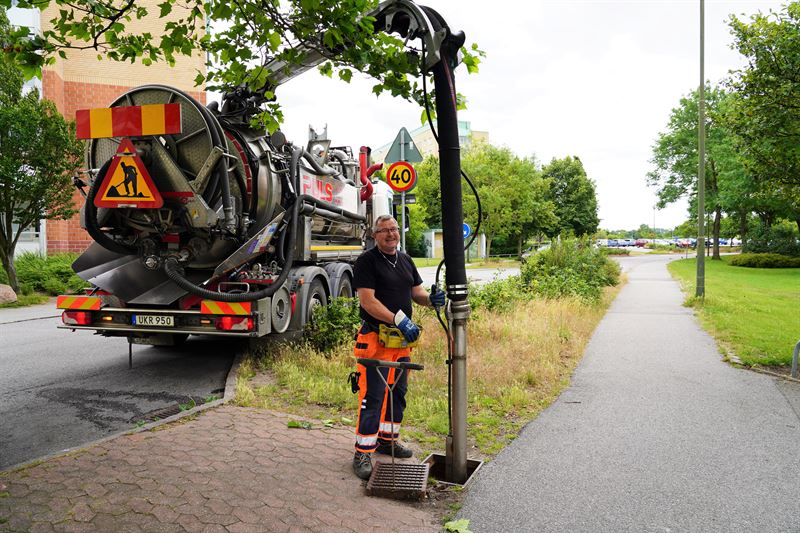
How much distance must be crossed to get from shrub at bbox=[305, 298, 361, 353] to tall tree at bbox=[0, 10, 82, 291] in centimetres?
1067

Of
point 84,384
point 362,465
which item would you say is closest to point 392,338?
point 362,465

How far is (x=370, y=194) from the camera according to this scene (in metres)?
11.0

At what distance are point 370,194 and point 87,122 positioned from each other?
547cm

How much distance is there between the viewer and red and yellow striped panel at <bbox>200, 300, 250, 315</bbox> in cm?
663

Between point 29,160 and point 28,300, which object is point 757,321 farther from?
point 29,160

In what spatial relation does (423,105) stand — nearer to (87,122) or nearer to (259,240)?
(259,240)

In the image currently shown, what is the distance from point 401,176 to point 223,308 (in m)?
3.88

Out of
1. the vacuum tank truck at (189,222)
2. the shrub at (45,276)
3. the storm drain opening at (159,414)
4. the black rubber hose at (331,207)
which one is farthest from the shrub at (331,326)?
the shrub at (45,276)

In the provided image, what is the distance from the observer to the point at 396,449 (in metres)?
4.46

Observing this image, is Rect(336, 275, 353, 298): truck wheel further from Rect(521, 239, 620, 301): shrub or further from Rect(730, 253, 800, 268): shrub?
Rect(730, 253, 800, 268): shrub

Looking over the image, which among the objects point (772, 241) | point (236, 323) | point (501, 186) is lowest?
point (236, 323)

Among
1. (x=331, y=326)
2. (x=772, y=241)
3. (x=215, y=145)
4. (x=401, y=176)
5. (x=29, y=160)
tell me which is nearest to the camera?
(x=215, y=145)

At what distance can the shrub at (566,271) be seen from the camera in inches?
557

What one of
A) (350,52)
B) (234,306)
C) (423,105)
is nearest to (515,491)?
(423,105)
